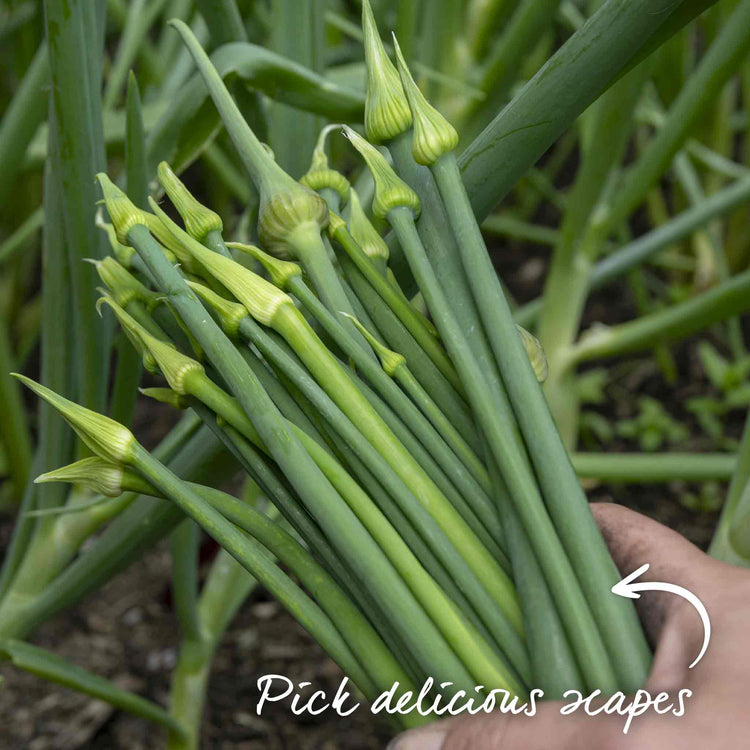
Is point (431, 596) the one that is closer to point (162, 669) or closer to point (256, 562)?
point (256, 562)

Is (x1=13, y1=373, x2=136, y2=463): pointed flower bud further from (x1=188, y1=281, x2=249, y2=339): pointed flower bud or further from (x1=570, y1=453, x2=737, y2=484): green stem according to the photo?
(x1=570, y1=453, x2=737, y2=484): green stem

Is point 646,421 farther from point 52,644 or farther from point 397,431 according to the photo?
point 397,431

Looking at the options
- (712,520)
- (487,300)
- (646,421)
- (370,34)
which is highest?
(370,34)

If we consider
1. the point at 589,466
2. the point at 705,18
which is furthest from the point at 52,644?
the point at 705,18

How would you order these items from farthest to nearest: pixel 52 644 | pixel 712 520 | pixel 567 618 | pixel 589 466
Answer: pixel 712 520 → pixel 52 644 → pixel 589 466 → pixel 567 618

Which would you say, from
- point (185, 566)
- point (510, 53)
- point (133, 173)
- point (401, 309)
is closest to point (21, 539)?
point (185, 566)

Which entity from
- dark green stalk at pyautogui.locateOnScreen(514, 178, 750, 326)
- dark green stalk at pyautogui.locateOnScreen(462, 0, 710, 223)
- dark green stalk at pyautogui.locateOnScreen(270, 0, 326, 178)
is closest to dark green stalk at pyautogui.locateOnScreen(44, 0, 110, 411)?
dark green stalk at pyautogui.locateOnScreen(270, 0, 326, 178)

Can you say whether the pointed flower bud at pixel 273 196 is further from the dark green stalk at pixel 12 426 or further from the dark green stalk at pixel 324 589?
the dark green stalk at pixel 12 426

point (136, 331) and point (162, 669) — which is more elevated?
point (136, 331)
